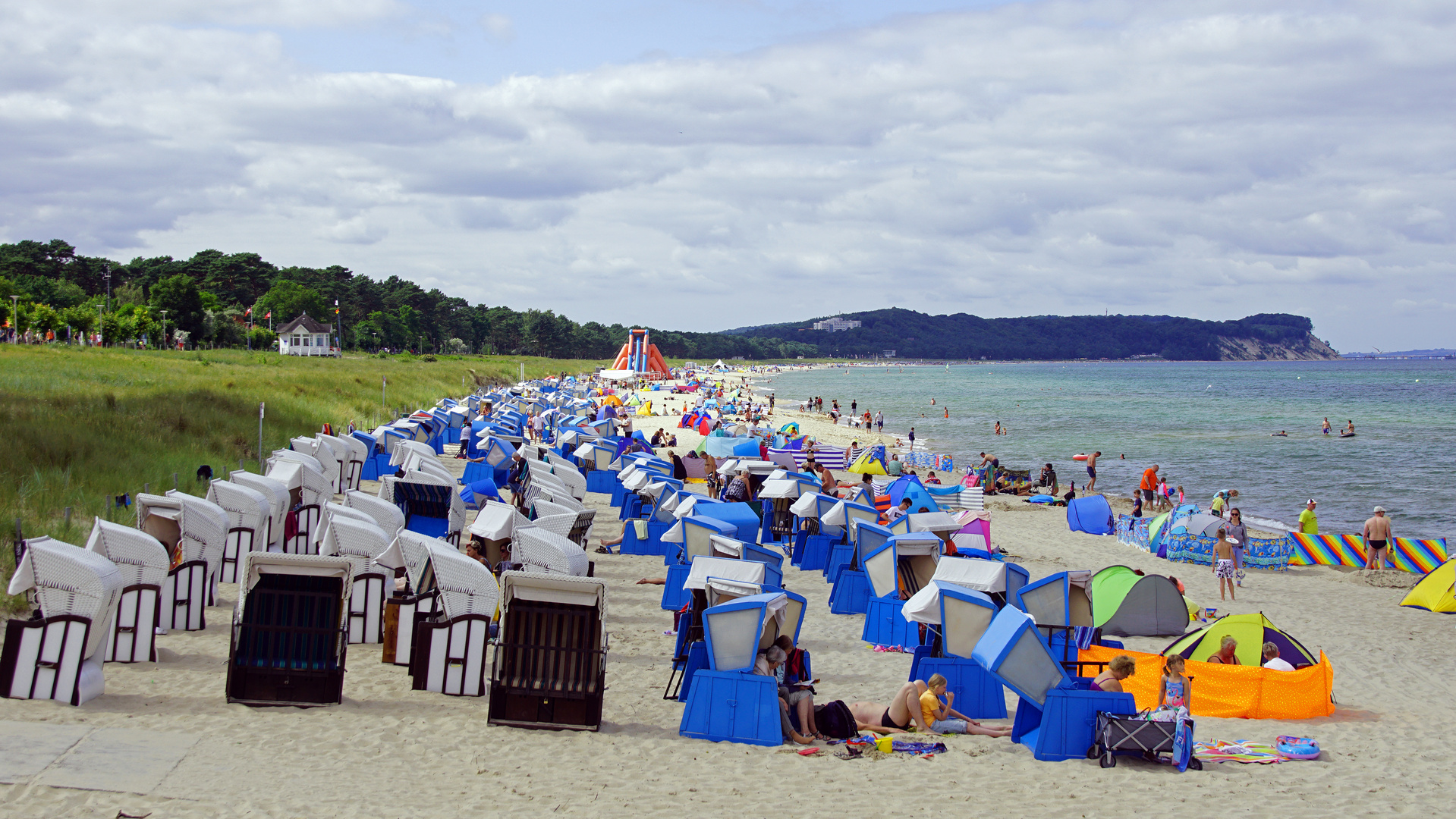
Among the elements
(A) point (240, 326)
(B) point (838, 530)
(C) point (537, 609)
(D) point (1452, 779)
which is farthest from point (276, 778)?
(A) point (240, 326)

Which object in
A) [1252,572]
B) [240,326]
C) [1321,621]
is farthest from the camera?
[240,326]

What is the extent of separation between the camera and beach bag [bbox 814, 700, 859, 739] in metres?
6.56

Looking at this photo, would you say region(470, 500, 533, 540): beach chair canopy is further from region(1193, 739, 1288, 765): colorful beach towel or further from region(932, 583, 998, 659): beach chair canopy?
region(1193, 739, 1288, 765): colorful beach towel

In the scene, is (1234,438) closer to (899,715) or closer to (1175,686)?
(1175,686)

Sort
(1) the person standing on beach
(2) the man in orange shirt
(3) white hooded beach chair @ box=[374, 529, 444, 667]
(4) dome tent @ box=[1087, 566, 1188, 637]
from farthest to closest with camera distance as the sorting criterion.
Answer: (2) the man in orange shirt, (1) the person standing on beach, (4) dome tent @ box=[1087, 566, 1188, 637], (3) white hooded beach chair @ box=[374, 529, 444, 667]

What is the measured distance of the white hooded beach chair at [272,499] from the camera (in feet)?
31.6

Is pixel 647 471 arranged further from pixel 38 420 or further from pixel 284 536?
pixel 38 420

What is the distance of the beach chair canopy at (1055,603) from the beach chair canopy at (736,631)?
2.19 metres

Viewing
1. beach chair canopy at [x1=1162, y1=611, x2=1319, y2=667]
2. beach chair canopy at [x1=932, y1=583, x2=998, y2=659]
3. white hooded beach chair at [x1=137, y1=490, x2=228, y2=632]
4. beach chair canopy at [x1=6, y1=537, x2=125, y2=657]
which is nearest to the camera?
beach chair canopy at [x1=6, y1=537, x2=125, y2=657]

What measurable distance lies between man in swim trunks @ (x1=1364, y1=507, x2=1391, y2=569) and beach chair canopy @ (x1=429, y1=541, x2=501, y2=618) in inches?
518

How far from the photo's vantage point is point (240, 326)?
69.8 meters

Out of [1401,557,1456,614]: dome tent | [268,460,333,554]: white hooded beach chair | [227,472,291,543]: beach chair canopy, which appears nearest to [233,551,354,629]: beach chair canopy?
[227,472,291,543]: beach chair canopy

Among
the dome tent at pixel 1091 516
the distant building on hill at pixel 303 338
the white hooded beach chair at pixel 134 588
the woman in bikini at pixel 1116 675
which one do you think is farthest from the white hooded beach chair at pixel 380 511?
the distant building on hill at pixel 303 338

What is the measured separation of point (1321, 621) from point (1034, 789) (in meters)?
7.33
